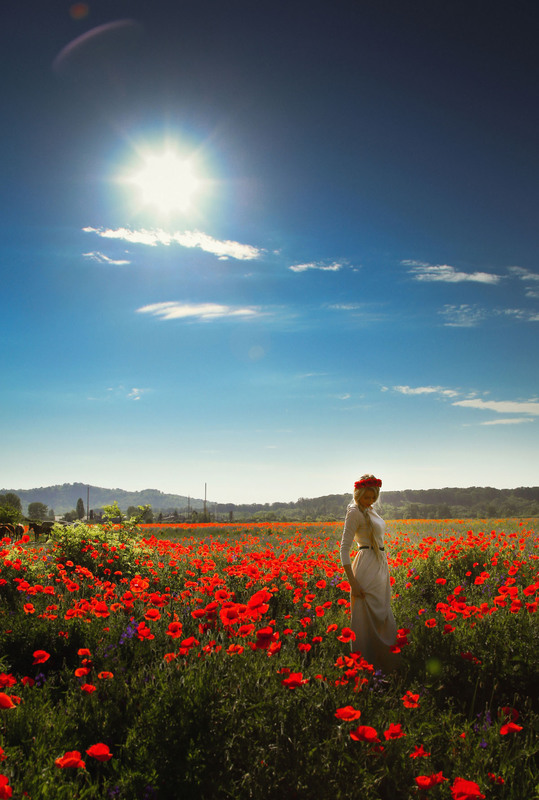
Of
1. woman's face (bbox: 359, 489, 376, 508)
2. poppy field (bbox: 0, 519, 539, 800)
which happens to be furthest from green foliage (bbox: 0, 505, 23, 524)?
woman's face (bbox: 359, 489, 376, 508)

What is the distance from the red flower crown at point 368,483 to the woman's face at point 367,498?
7 centimetres

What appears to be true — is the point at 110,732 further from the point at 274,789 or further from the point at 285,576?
the point at 285,576

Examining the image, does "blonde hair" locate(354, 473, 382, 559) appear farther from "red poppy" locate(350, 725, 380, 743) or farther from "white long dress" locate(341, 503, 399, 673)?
"red poppy" locate(350, 725, 380, 743)

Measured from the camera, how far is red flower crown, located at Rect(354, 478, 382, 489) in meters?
5.52

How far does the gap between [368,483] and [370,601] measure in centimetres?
128

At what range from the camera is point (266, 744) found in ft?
9.66

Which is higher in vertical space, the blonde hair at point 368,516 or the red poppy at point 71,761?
the blonde hair at point 368,516

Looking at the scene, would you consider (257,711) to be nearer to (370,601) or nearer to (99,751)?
(99,751)

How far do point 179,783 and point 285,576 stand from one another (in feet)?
16.2

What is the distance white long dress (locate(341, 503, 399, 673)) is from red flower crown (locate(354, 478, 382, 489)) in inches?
8.9

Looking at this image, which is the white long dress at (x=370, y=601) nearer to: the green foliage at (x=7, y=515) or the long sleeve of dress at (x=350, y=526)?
the long sleeve of dress at (x=350, y=526)

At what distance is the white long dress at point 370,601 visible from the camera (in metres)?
5.13

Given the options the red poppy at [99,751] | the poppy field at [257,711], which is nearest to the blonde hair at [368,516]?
the poppy field at [257,711]

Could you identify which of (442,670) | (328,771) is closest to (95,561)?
(442,670)
